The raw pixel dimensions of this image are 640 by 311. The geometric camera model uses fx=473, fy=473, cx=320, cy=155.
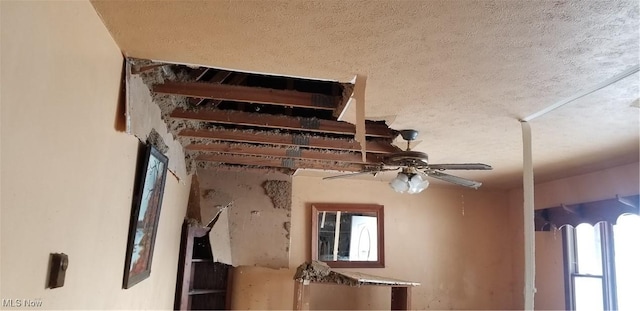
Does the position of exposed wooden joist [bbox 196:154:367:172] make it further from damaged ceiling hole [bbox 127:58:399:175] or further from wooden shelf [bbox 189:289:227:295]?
wooden shelf [bbox 189:289:227:295]

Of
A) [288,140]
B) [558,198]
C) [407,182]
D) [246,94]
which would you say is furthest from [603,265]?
[246,94]

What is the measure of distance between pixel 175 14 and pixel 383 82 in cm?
100

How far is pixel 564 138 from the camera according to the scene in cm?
326

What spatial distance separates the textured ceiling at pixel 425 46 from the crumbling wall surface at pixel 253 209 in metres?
2.45

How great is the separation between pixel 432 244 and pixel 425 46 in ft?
13.9

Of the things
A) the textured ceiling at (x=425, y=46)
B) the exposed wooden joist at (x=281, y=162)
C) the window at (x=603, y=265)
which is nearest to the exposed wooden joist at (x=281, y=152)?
the exposed wooden joist at (x=281, y=162)

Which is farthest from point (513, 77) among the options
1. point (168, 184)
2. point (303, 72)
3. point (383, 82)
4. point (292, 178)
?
point (292, 178)

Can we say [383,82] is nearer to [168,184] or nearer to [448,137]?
[448,137]

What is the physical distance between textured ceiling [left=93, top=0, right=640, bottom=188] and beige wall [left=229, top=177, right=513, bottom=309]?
279 centimetres

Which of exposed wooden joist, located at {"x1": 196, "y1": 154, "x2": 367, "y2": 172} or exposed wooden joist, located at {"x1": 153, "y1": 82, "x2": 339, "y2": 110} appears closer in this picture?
exposed wooden joist, located at {"x1": 153, "y1": 82, "x2": 339, "y2": 110}

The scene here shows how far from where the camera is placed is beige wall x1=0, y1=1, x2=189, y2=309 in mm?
1126

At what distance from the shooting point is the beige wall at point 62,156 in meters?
1.13

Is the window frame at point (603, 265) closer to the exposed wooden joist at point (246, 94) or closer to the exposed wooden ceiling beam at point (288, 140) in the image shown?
the exposed wooden ceiling beam at point (288, 140)

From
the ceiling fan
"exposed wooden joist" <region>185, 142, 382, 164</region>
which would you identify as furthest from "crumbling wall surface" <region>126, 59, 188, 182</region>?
the ceiling fan
